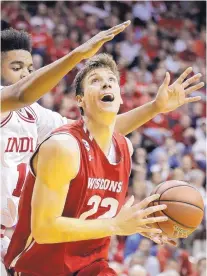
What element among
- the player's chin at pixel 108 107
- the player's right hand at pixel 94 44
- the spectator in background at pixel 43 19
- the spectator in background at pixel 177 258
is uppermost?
the player's right hand at pixel 94 44

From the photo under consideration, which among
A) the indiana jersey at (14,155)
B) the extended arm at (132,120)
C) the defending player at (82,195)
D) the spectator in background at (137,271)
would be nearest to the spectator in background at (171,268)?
the spectator in background at (137,271)

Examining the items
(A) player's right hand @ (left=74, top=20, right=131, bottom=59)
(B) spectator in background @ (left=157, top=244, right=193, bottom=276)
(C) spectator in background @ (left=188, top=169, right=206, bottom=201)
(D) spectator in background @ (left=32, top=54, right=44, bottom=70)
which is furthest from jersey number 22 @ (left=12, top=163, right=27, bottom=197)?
(D) spectator in background @ (left=32, top=54, right=44, bottom=70)

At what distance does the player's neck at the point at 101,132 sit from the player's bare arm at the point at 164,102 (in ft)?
2.11

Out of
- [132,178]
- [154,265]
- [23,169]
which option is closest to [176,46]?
[132,178]

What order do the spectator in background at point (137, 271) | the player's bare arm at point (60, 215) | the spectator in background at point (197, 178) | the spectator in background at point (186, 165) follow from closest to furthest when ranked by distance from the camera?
1. the player's bare arm at point (60, 215)
2. the spectator in background at point (137, 271)
3. the spectator in background at point (197, 178)
4. the spectator in background at point (186, 165)

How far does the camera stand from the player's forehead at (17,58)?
4.34 m

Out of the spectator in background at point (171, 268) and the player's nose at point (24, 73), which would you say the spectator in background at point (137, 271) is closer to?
the spectator in background at point (171, 268)

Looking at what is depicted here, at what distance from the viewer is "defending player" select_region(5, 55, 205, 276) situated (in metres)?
3.34

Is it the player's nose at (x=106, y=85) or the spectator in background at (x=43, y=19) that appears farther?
the spectator in background at (x=43, y=19)

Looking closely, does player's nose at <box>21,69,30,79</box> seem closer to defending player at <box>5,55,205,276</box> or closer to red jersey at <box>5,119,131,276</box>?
defending player at <box>5,55,205,276</box>

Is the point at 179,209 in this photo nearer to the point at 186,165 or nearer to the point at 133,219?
the point at 133,219

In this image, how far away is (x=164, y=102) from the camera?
4.34m

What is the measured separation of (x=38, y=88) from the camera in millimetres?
3225

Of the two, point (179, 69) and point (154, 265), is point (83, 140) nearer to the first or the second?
point (154, 265)
